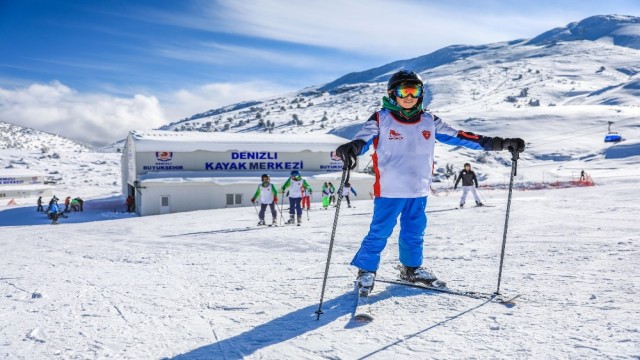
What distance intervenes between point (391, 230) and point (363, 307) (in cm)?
81

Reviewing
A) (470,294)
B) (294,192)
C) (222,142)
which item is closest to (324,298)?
(470,294)

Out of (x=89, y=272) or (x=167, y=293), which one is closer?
(x=167, y=293)

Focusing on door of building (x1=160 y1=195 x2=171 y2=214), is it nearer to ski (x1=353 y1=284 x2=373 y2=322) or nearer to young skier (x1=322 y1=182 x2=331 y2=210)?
young skier (x1=322 y1=182 x2=331 y2=210)

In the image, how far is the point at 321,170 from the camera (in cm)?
3083

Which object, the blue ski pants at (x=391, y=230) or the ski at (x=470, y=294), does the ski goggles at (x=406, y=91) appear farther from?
the ski at (x=470, y=294)

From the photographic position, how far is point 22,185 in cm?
4394

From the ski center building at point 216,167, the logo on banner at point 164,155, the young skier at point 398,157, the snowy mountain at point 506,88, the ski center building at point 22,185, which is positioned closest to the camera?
the young skier at point 398,157

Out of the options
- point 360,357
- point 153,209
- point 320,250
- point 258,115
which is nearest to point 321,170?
point 153,209

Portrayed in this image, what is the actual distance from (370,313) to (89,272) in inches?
139

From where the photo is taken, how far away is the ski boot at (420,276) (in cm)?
388

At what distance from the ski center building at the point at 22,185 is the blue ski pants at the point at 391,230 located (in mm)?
47249

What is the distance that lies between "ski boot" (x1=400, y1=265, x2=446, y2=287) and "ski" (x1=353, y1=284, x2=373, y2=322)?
20.8 inches

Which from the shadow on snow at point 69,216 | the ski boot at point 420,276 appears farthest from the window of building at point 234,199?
the ski boot at point 420,276

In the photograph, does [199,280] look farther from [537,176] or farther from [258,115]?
[258,115]
